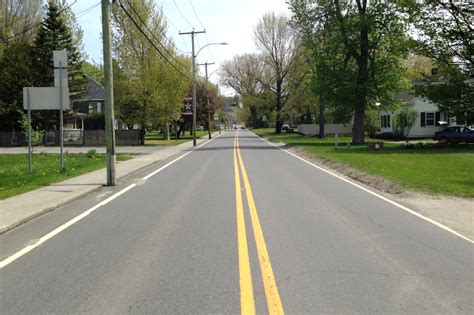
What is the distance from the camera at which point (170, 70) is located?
44.8m

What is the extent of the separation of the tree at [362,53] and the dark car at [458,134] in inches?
208

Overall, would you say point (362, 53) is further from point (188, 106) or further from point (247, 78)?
point (247, 78)

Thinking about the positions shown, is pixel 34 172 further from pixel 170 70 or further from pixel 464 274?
pixel 170 70

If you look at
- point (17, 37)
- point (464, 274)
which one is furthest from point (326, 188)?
point (17, 37)

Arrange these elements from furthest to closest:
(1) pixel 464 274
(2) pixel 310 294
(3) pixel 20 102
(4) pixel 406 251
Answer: (3) pixel 20 102 → (4) pixel 406 251 → (1) pixel 464 274 → (2) pixel 310 294

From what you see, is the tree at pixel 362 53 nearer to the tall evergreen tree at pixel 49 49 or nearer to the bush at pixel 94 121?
the tall evergreen tree at pixel 49 49

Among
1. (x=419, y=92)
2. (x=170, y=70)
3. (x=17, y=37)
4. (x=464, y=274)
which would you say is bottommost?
(x=464, y=274)

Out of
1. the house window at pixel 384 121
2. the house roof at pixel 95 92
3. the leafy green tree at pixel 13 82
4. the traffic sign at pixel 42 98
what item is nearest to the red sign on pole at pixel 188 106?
the leafy green tree at pixel 13 82

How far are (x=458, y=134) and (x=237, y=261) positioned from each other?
127ft

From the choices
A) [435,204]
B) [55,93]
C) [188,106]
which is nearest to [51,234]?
[435,204]

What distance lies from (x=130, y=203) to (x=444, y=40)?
26.6 meters

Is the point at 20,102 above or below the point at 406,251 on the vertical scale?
above

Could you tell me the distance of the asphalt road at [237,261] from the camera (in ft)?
16.4

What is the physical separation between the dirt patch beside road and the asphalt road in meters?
0.52
